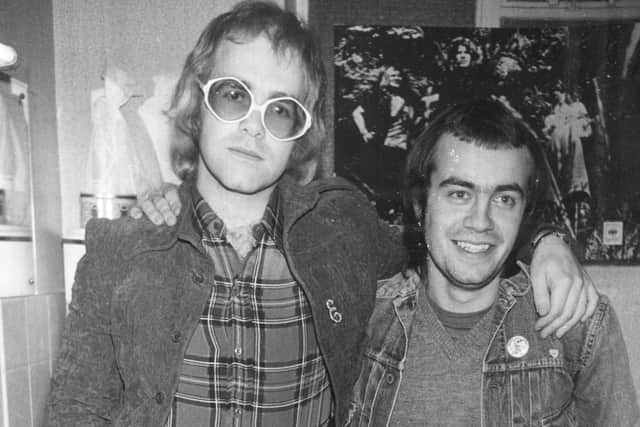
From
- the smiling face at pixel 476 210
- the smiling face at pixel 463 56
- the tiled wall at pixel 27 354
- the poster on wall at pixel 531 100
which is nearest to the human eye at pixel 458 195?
the smiling face at pixel 476 210

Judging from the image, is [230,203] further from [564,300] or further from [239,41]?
[564,300]

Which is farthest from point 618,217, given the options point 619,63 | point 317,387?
point 317,387

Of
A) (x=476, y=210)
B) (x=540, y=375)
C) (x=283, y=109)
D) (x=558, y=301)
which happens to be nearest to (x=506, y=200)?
(x=476, y=210)

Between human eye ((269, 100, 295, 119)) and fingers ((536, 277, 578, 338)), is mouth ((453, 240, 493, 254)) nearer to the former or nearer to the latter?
fingers ((536, 277, 578, 338))

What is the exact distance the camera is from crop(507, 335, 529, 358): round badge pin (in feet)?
2.45

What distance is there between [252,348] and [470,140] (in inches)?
19.2

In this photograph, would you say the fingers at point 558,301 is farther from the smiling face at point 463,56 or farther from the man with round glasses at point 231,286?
the smiling face at point 463,56

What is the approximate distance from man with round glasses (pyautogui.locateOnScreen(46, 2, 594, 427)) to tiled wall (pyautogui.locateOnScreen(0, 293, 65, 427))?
222mm

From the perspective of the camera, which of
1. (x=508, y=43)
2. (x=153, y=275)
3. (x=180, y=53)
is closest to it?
(x=153, y=275)

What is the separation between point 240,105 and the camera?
0.68 m

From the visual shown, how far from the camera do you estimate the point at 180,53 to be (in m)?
0.96

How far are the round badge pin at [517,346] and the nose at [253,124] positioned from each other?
1.73 feet

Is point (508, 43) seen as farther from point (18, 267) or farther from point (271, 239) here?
point (18, 267)

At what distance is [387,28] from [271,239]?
77cm
